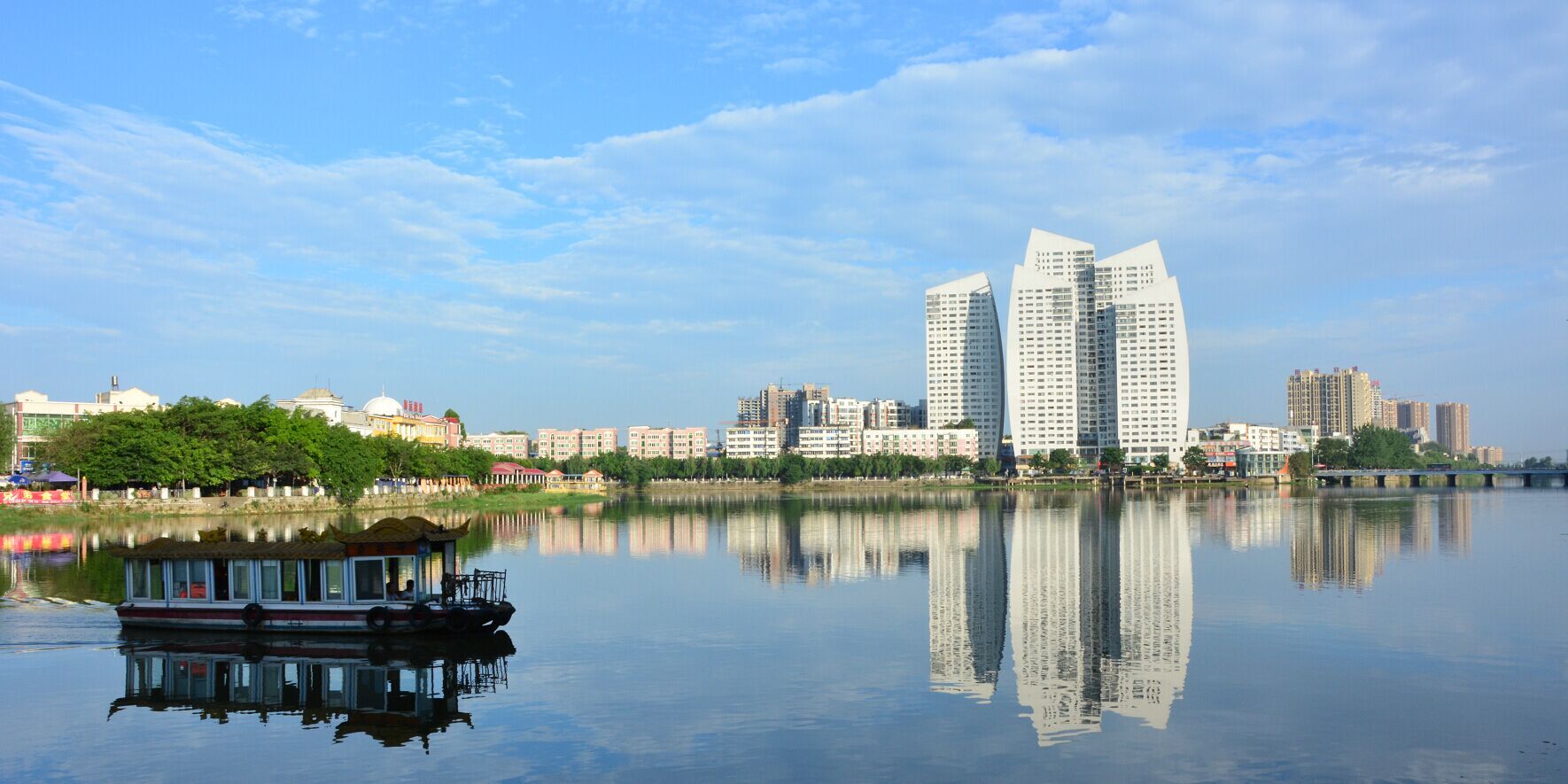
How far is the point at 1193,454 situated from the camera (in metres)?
171

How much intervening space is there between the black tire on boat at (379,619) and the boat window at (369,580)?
0.71m

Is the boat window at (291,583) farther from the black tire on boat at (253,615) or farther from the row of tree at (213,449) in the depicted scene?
the row of tree at (213,449)

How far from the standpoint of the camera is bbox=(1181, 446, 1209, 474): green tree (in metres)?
170

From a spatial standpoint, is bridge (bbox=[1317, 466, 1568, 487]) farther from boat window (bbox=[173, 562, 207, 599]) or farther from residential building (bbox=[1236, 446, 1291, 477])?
boat window (bbox=[173, 562, 207, 599])

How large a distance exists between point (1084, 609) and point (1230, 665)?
7608mm

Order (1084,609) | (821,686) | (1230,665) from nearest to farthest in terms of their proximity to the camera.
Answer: (821,686) < (1230,665) < (1084,609)

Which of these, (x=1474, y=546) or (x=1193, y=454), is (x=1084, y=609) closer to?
(x=1474, y=546)

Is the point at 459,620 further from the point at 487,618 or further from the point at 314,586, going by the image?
the point at 314,586

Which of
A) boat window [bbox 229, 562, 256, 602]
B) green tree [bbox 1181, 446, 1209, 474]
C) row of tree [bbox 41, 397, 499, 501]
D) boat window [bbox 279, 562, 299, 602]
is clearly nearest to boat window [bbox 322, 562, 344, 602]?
boat window [bbox 279, 562, 299, 602]

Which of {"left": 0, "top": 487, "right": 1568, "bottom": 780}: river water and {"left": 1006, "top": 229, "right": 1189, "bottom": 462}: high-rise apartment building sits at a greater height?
{"left": 1006, "top": 229, "right": 1189, "bottom": 462}: high-rise apartment building

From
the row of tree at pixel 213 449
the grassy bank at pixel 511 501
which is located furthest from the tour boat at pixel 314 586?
the grassy bank at pixel 511 501

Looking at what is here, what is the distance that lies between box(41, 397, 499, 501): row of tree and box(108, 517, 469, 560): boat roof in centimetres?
4241

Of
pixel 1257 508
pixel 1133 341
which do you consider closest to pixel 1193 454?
pixel 1133 341

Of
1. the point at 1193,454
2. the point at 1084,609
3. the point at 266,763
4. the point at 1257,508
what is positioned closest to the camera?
the point at 266,763
